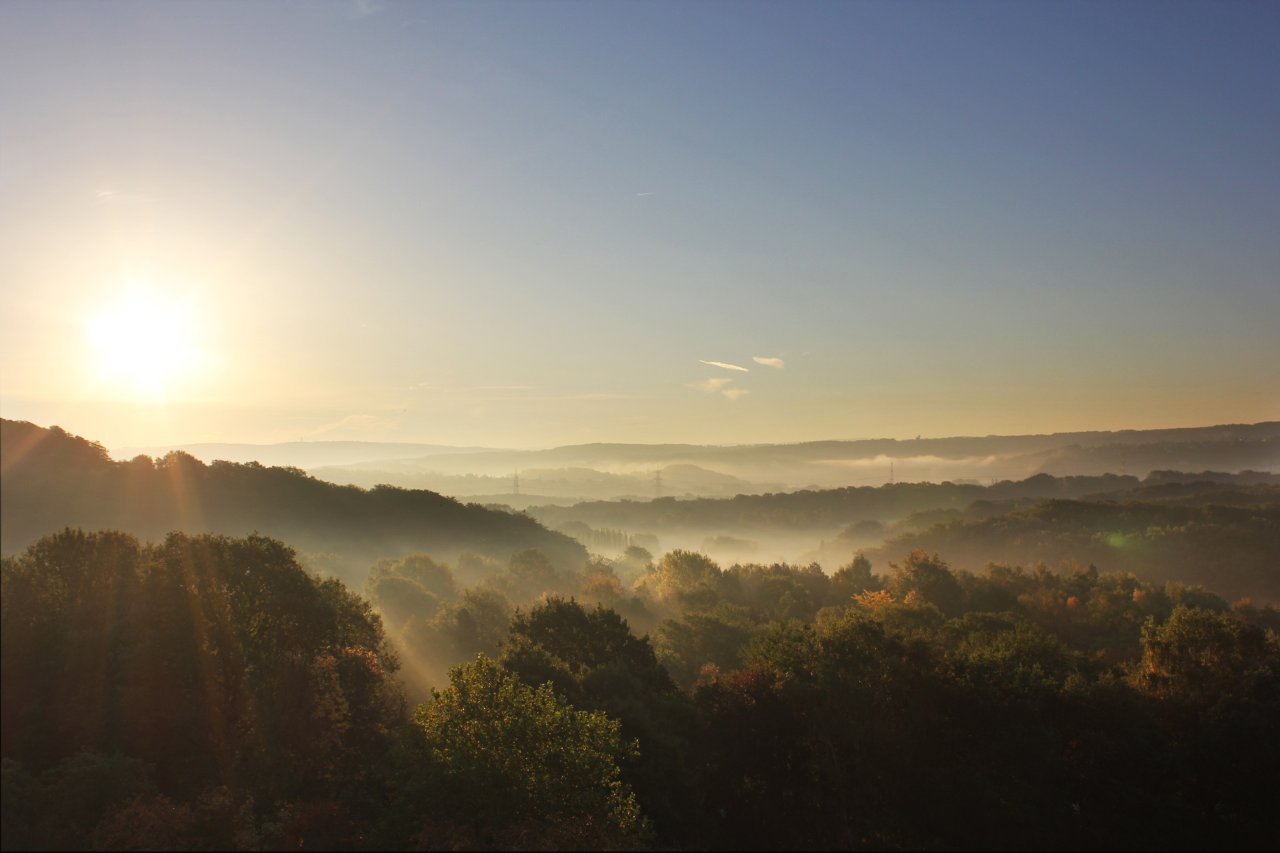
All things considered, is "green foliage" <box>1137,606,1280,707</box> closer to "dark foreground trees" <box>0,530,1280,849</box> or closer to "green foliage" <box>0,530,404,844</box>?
"dark foreground trees" <box>0,530,1280,849</box>

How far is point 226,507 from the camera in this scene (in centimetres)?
7150

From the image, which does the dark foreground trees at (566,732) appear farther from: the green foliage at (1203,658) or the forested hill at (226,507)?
the forested hill at (226,507)

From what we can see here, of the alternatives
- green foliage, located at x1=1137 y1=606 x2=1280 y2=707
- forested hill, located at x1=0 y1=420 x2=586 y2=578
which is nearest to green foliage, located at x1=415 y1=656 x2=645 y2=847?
forested hill, located at x1=0 y1=420 x2=586 y2=578

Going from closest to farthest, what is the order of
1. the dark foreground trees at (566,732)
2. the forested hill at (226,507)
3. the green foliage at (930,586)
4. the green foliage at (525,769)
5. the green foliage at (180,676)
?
the green foliage at (525,769) → the dark foreground trees at (566,732) → the green foliage at (180,676) → the forested hill at (226,507) → the green foliage at (930,586)

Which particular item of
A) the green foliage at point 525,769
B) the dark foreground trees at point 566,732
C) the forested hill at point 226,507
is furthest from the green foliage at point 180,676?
the forested hill at point 226,507

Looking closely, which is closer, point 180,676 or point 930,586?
point 180,676

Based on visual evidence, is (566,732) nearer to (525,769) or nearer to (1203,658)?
(525,769)

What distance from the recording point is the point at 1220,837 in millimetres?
30750

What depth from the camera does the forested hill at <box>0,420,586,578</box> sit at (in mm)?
41438

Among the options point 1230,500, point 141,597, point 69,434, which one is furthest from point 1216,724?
point 1230,500

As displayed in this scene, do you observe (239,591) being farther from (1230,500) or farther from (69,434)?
(1230,500)

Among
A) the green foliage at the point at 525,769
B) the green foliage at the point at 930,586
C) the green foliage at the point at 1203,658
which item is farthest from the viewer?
the green foliage at the point at 930,586

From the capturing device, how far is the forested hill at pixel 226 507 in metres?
41.4

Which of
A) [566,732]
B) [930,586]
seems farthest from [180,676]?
[930,586]
